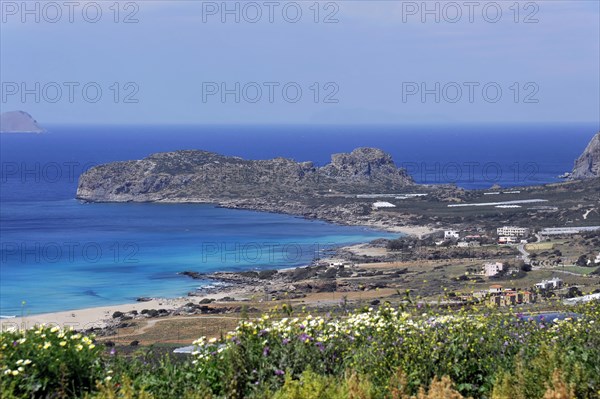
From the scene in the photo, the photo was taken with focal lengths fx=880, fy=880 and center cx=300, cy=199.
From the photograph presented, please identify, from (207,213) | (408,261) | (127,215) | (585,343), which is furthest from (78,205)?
(585,343)

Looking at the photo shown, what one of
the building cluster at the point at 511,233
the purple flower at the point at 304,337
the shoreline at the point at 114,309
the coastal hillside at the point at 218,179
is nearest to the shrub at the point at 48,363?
the purple flower at the point at 304,337

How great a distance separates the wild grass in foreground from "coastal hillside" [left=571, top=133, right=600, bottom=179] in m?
114

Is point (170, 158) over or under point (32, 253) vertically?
over

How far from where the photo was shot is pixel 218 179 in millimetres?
110312

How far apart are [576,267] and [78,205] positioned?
221 ft

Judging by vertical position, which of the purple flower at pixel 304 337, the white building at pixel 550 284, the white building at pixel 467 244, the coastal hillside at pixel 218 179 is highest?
the coastal hillside at pixel 218 179

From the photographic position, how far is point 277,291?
44.9 meters

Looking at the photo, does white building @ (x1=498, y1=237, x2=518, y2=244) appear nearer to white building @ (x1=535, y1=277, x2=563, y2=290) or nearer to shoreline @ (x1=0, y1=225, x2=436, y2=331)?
shoreline @ (x1=0, y1=225, x2=436, y2=331)

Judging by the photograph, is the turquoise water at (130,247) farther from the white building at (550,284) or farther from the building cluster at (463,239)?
the white building at (550,284)

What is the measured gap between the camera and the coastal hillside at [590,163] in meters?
118

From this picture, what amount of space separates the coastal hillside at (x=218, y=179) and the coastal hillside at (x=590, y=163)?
79.3ft

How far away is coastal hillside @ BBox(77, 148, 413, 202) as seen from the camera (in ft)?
348

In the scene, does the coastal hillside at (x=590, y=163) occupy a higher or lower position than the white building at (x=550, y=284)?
higher

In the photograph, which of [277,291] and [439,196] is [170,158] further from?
[277,291]
